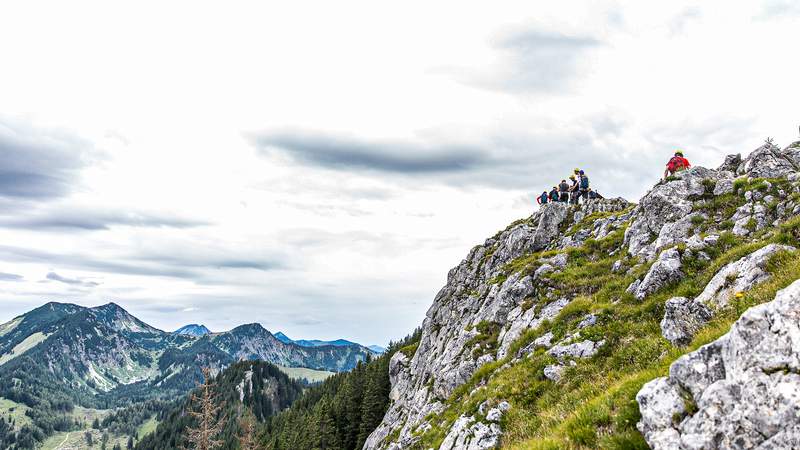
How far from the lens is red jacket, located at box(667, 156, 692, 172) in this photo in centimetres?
3591

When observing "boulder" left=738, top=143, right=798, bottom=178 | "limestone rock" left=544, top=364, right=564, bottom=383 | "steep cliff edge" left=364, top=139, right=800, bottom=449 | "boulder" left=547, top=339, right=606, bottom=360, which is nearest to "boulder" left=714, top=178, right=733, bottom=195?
"steep cliff edge" left=364, top=139, right=800, bottom=449

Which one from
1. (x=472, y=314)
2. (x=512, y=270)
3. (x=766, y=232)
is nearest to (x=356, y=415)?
(x=472, y=314)

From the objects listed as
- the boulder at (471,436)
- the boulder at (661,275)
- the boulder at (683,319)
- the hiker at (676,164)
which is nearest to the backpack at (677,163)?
the hiker at (676,164)

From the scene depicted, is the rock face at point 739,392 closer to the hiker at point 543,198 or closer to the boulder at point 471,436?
the boulder at point 471,436

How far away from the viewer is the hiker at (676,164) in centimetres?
3585

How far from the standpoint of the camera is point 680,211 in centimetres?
2894

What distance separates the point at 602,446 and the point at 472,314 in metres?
34.8

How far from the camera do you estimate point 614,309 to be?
68.4 feet

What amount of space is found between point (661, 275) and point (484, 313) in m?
18.1

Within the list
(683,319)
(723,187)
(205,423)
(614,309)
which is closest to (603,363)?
(683,319)

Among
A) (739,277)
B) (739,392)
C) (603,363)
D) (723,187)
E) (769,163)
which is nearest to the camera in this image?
(739,392)

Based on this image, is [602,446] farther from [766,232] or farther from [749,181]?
[749,181]

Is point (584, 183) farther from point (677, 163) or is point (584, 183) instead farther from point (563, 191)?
point (677, 163)

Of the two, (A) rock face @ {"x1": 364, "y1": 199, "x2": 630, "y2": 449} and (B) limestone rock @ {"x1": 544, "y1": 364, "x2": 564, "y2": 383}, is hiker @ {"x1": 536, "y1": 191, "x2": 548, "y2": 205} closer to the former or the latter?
(A) rock face @ {"x1": 364, "y1": 199, "x2": 630, "y2": 449}
